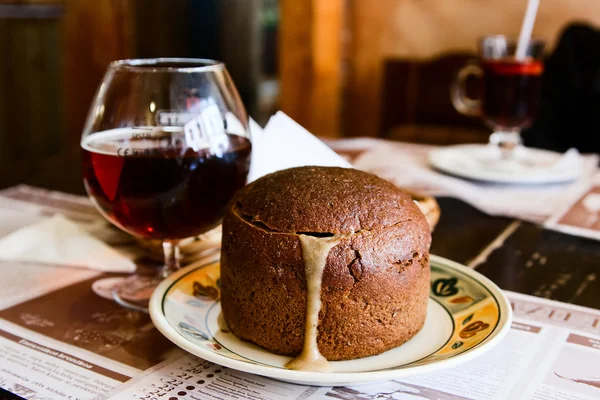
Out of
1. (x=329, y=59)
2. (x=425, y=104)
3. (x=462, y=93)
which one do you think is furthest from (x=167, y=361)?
(x=329, y=59)

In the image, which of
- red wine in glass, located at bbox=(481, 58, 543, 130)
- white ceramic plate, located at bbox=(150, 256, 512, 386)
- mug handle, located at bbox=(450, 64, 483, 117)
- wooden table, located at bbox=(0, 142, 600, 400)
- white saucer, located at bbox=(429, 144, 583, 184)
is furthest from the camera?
mug handle, located at bbox=(450, 64, 483, 117)

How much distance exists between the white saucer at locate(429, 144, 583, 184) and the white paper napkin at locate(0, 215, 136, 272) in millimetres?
884

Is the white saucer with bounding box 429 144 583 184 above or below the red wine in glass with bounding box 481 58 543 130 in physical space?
below

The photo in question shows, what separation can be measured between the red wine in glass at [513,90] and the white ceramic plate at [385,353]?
2.89ft

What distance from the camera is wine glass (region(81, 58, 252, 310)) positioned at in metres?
0.82

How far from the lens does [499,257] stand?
41.6 inches

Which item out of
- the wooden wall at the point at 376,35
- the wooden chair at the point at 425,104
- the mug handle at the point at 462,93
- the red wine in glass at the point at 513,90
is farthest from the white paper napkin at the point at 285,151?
the wooden wall at the point at 376,35

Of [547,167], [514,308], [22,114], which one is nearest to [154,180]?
[514,308]

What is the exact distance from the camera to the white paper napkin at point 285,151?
100cm

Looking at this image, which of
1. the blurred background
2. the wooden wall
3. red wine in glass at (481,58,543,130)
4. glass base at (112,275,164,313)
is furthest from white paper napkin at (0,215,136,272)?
the wooden wall

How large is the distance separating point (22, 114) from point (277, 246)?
413 cm

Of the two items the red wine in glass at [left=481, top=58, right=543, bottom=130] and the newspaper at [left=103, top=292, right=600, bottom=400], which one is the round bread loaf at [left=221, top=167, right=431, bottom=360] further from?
the red wine in glass at [left=481, top=58, right=543, bottom=130]

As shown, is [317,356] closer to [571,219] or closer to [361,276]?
[361,276]

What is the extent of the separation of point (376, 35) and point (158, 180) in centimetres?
302
